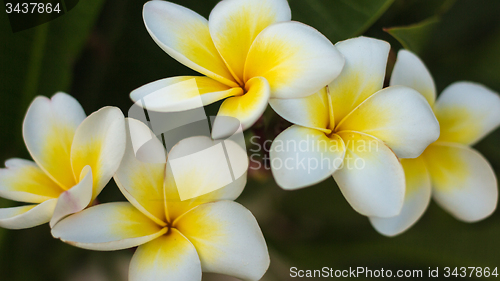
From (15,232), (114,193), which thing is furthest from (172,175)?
(15,232)

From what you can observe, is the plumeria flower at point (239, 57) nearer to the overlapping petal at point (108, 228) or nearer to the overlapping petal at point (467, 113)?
the overlapping petal at point (108, 228)

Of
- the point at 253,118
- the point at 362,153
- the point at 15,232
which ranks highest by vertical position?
the point at 253,118

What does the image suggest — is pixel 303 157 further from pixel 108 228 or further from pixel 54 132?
pixel 54 132

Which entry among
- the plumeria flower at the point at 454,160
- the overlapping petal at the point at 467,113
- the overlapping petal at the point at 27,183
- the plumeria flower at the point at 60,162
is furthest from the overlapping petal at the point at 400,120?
the overlapping petal at the point at 27,183

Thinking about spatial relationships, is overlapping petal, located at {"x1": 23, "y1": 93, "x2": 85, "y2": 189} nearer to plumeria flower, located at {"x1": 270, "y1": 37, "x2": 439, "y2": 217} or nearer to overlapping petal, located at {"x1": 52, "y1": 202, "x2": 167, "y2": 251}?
overlapping petal, located at {"x1": 52, "y1": 202, "x2": 167, "y2": 251}

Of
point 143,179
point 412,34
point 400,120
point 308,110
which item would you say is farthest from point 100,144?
point 412,34

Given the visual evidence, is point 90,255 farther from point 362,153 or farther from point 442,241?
point 442,241
